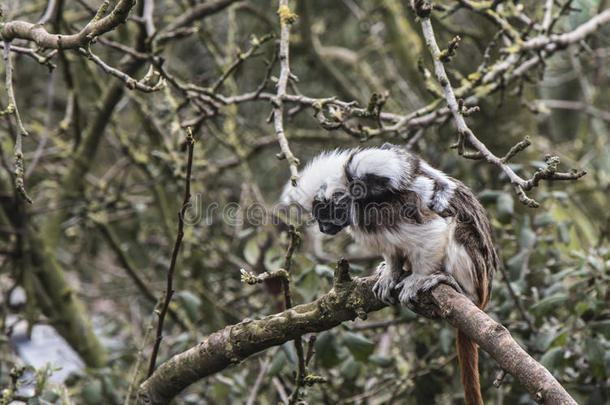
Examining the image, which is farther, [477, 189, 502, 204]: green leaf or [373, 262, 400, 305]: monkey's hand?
[477, 189, 502, 204]: green leaf

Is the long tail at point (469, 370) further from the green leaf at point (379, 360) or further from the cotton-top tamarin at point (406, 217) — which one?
the green leaf at point (379, 360)

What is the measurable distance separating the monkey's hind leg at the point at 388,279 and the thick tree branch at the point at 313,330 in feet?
0.14

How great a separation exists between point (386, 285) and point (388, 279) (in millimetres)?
79

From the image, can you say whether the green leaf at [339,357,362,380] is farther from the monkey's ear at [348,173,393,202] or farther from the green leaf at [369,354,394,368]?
the monkey's ear at [348,173,393,202]

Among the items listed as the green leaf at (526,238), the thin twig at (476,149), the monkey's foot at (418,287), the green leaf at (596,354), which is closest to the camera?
the thin twig at (476,149)

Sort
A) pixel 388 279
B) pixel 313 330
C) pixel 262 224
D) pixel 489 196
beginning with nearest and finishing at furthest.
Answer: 1. pixel 313 330
2. pixel 388 279
3. pixel 489 196
4. pixel 262 224

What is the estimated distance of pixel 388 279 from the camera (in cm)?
250

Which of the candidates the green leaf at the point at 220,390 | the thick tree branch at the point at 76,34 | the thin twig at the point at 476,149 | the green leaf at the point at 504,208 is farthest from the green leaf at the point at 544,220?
the thick tree branch at the point at 76,34

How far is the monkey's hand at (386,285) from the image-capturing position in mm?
2288

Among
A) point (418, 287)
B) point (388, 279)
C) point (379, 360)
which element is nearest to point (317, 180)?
point (388, 279)

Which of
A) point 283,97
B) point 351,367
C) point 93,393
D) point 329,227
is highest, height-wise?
point 283,97

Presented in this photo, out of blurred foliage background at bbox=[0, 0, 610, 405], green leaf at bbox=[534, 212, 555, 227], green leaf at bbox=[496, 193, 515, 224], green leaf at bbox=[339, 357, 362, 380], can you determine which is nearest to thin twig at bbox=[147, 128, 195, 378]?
blurred foliage background at bbox=[0, 0, 610, 405]

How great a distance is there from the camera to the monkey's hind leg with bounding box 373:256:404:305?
230 cm

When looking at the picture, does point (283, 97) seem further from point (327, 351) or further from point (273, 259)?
point (327, 351)
